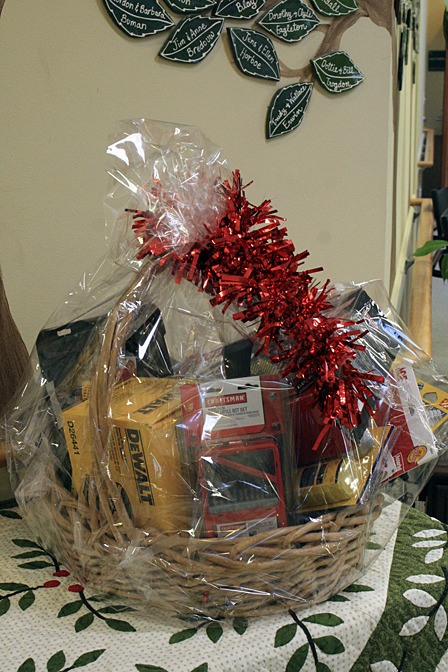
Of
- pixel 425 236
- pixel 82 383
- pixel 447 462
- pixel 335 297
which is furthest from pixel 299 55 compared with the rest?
pixel 425 236

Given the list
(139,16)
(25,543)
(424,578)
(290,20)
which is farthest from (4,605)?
(290,20)

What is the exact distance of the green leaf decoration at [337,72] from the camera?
4.01 ft

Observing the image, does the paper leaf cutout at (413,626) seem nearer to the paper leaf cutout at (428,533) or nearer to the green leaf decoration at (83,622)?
the paper leaf cutout at (428,533)

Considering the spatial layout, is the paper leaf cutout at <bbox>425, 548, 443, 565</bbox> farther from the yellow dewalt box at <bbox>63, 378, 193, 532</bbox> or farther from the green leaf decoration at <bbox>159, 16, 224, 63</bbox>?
the green leaf decoration at <bbox>159, 16, 224, 63</bbox>

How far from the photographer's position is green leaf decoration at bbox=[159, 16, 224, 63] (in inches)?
44.4

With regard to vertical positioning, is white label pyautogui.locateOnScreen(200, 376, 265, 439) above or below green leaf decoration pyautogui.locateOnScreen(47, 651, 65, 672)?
above

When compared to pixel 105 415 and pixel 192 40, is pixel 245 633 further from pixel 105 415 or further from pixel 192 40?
pixel 192 40

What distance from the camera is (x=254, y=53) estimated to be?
1.19m

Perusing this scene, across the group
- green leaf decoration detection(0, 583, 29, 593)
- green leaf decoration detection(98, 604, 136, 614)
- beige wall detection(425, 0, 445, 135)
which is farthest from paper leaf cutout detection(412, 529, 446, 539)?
beige wall detection(425, 0, 445, 135)

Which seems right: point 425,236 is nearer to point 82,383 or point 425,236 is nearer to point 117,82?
point 117,82

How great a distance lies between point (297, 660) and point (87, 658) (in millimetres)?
201

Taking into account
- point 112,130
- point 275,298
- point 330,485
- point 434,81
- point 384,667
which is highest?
point 434,81

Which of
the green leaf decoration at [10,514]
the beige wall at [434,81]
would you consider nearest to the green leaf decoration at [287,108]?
the green leaf decoration at [10,514]

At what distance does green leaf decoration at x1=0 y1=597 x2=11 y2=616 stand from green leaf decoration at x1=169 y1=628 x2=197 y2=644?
189mm
